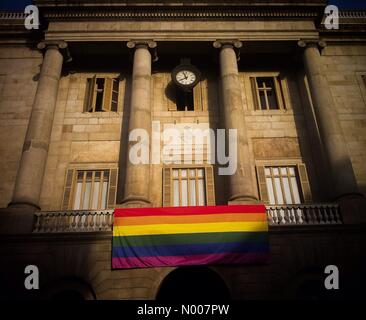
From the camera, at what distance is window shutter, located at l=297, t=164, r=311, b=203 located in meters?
15.4

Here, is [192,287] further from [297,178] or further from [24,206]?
[24,206]

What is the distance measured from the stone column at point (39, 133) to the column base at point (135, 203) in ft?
11.9

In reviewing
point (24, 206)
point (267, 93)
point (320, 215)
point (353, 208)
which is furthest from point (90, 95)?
point (353, 208)

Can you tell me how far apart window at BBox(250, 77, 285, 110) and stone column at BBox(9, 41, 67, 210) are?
1046 centimetres

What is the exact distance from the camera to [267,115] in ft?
58.0

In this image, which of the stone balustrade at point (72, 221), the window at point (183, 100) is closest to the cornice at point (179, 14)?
the window at point (183, 100)

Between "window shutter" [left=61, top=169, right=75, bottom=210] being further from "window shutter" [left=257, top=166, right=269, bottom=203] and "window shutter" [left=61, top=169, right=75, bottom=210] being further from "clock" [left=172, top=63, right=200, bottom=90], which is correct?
"window shutter" [left=257, top=166, right=269, bottom=203]

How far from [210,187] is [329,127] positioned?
617 centimetres
